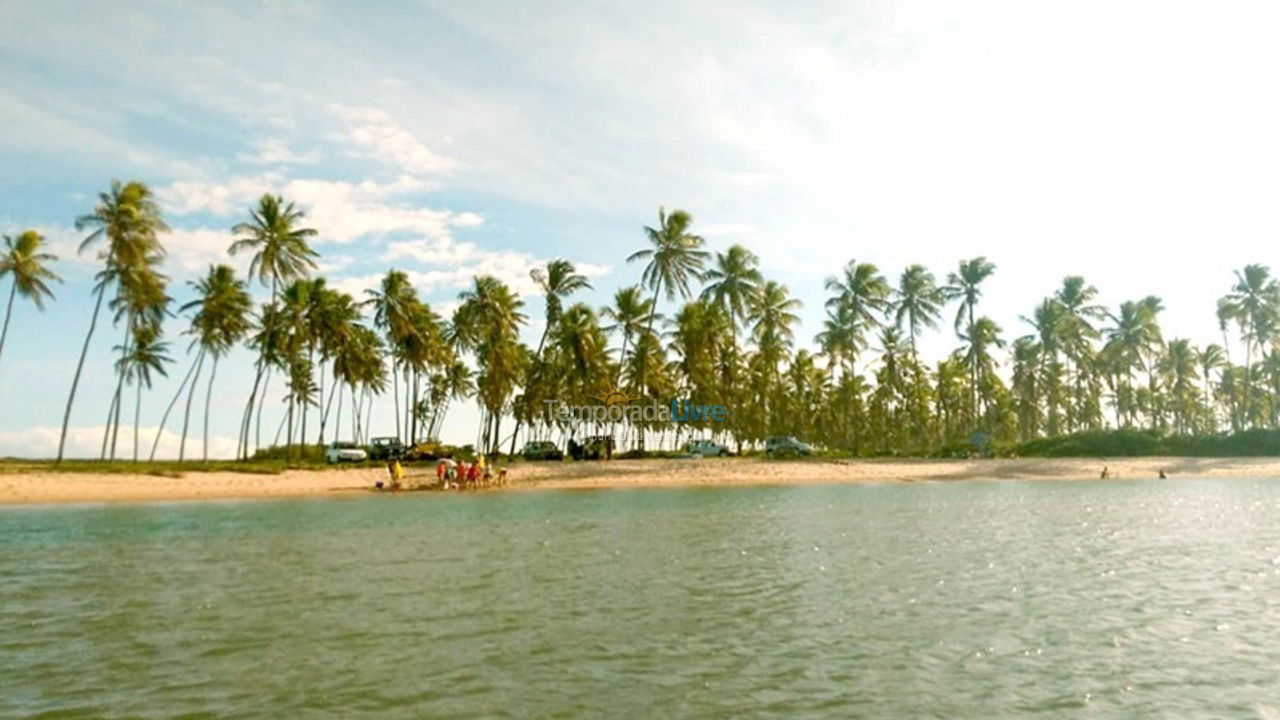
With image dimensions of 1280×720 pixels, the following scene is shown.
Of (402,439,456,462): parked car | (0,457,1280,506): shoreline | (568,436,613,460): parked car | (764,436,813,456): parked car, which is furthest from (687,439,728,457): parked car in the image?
(402,439,456,462): parked car

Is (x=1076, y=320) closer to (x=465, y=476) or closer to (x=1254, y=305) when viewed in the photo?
(x=1254, y=305)

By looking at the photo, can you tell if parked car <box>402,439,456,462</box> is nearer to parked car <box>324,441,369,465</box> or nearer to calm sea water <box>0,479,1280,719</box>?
parked car <box>324,441,369,465</box>

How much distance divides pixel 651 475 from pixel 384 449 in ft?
76.8

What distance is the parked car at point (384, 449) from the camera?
7081 centimetres

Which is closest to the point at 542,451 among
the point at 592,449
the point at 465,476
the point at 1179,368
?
the point at 592,449

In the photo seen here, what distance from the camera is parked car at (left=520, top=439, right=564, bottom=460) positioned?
74625mm

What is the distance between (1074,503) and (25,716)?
38809 mm

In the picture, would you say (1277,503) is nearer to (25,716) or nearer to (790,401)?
(25,716)

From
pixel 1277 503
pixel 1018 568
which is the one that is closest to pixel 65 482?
pixel 1018 568

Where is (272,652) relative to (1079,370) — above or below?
below

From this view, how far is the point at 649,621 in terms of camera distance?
1406 centimetres

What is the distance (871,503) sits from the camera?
39.9 m

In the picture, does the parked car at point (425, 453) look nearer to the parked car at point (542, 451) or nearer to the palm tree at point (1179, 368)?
the parked car at point (542, 451)

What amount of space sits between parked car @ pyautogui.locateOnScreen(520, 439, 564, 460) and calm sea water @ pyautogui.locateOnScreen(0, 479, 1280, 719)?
45.0 metres
